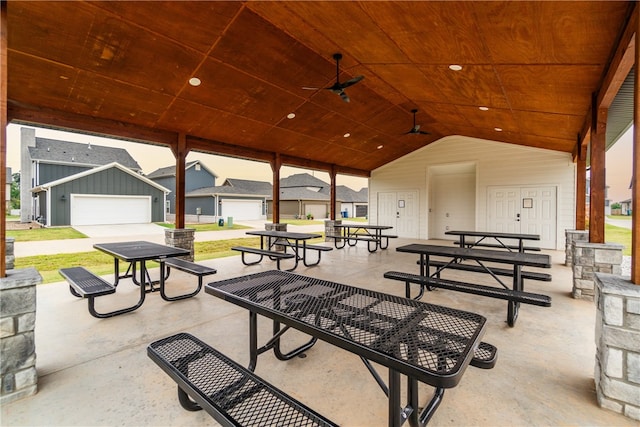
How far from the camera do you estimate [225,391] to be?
4.81 ft

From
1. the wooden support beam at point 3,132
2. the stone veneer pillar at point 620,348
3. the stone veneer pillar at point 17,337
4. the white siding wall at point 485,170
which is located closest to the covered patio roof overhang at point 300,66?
the wooden support beam at point 3,132

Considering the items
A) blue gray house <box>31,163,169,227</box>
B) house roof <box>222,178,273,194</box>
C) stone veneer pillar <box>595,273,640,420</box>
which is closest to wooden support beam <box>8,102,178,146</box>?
stone veneer pillar <box>595,273,640,420</box>

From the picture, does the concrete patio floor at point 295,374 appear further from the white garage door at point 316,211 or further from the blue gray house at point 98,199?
the white garage door at point 316,211

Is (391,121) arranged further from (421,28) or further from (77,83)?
(77,83)

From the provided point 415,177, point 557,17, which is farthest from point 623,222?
point 557,17

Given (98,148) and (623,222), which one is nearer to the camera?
(623,222)

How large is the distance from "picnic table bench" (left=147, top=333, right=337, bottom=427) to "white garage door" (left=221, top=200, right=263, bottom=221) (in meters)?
18.9

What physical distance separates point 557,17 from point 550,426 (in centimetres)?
311

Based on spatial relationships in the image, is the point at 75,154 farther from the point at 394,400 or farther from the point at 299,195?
the point at 394,400

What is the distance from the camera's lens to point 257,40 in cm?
389

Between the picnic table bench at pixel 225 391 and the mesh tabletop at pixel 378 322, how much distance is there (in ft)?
1.09

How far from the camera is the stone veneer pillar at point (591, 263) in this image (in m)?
3.51

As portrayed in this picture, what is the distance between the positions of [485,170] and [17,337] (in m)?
11.0

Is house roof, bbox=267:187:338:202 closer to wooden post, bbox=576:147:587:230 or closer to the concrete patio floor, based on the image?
wooden post, bbox=576:147:587:230
